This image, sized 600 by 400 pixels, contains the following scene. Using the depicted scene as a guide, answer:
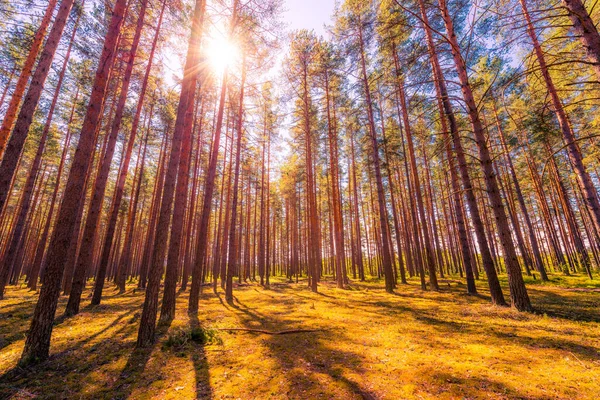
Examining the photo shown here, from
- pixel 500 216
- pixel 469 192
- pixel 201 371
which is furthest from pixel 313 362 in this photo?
pixel 469 192

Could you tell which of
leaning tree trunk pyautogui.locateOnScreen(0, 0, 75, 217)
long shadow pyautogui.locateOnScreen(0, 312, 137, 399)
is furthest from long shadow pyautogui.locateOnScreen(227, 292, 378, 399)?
leaning tree trunk pyautogui.locateOnScreen(0, 0, 75, 217)

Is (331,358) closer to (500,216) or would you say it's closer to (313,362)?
(313,362)

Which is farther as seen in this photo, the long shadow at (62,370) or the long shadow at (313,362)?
the long shadow at (62,370)

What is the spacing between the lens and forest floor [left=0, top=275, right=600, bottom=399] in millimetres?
3434

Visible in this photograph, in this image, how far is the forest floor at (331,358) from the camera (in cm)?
343

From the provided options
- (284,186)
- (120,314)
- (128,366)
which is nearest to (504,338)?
(128,366)

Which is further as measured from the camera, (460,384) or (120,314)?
(120,314)

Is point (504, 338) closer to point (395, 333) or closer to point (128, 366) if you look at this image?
point (395, 333)

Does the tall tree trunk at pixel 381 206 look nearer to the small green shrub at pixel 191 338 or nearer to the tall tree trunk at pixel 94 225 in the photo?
the small green shrub at pixel 191 338

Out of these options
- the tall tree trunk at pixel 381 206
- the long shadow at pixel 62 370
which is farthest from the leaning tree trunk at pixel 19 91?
the tall tree trunk at pixel 381 206

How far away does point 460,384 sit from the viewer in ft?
11.1

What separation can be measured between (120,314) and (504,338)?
11463 mm

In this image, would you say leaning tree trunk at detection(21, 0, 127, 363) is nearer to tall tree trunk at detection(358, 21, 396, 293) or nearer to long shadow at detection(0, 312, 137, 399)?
long shadow at detection(0, 312, 137, 399)

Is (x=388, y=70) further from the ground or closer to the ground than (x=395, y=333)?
further from the ground
